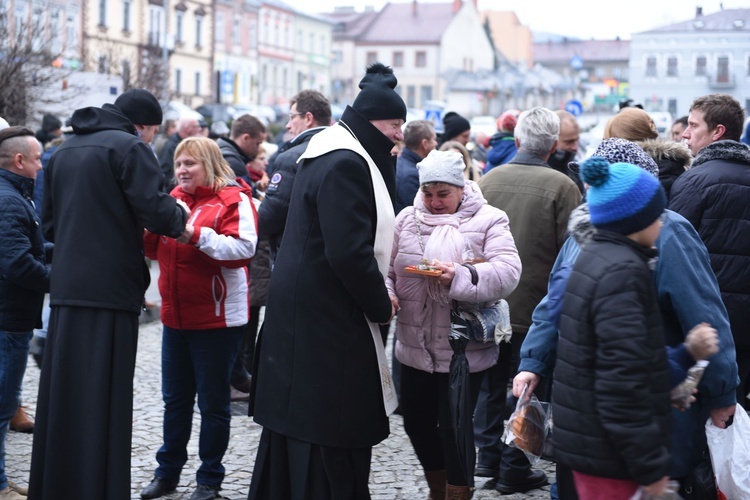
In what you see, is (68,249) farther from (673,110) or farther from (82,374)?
(673,110)

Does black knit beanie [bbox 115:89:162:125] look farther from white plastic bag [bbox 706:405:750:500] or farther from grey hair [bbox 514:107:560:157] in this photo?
white plastic bag [bbox 706:405:750:500]

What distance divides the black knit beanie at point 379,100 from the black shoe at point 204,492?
7.60 ft

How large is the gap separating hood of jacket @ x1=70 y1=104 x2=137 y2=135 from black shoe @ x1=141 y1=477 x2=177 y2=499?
1.99m

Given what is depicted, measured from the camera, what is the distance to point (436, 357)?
15.8 ft

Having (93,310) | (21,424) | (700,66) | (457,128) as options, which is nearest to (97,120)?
(93,310)

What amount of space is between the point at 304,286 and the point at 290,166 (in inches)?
80.4

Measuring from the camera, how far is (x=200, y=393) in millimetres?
5305

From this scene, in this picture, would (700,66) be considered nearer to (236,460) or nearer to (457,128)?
(457,128)

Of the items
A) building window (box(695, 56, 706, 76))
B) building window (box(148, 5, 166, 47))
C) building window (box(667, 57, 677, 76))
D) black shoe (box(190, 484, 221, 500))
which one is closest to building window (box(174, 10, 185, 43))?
building window (box(148, 5, 166, 47))

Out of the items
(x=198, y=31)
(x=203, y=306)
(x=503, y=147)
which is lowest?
(x=203, y=306)

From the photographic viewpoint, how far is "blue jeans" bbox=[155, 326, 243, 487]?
208 inches

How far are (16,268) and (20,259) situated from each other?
2.0 inches

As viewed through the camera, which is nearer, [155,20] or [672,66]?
[155,20]

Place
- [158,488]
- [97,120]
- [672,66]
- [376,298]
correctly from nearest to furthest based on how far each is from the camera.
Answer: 1. [376,298]
2. [97,120]
3. [158,488]
4. [672,66]
